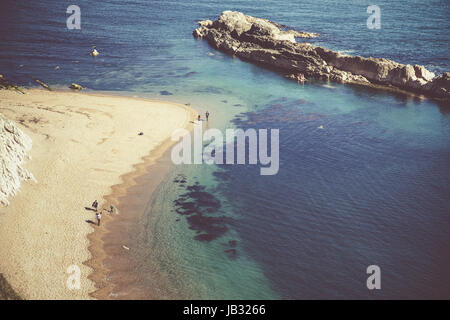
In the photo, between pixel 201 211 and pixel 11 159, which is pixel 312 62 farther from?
pixel 11 159

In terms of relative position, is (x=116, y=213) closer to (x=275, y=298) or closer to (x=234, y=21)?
(x=275, y=298)

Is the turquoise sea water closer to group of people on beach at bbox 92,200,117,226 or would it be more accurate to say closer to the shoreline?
the shoreline

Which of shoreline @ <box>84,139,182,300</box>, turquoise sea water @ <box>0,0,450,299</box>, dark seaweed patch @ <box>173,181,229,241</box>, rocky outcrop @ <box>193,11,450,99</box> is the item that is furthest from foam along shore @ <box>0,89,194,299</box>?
rocky outcrop @ <box>193,11,450,99</box>

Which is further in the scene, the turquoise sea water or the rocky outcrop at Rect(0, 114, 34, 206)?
the rocky outcrop at Rect(0, 114, 34, 206)

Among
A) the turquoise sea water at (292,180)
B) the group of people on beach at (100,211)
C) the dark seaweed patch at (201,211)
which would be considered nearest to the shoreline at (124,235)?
the group of people on beach at (100,211)
